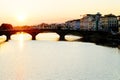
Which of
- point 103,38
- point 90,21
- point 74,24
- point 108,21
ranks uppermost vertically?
point 108,21

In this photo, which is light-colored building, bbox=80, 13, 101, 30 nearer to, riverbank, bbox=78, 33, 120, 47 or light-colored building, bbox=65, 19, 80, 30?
light-colored building, bbox=65, 19, 80, 30

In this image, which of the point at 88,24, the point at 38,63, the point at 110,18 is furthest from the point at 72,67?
the point at 88,24

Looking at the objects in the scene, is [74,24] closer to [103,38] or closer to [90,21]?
[90,21]

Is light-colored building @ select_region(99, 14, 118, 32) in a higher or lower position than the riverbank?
higher

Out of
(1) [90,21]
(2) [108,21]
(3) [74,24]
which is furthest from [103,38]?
(3) [74,24]

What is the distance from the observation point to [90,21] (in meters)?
114

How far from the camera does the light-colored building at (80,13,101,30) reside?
11012 cm

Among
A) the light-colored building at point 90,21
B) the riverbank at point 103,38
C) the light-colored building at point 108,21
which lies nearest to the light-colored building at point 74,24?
the light-colored building at point 90,21

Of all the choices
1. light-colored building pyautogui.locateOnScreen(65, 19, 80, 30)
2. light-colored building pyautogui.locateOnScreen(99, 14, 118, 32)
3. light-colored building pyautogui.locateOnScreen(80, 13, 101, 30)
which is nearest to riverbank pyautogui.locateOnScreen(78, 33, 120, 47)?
light-colored building pyautogui.locateOnScreen(99, 14, 118, 32)

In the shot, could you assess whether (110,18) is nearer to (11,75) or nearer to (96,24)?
(96,24)

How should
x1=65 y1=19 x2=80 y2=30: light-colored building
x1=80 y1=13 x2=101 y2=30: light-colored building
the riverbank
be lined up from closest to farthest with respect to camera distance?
1. the riverbank
2. x1=80 y1=13 x2=101 y2=30: light-colored building
3. x1=65 y1=19 x2=80 y2=30: light-colored building

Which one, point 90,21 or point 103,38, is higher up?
point 90,21

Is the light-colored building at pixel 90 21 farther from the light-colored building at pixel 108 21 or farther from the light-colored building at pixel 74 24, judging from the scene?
the light-colored building at pixel 74 24

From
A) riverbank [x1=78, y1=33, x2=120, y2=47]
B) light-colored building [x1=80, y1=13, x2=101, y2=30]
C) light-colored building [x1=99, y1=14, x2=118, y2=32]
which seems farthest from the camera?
light-colored building [x1=80, y1=13, x2=101, y2=30]
